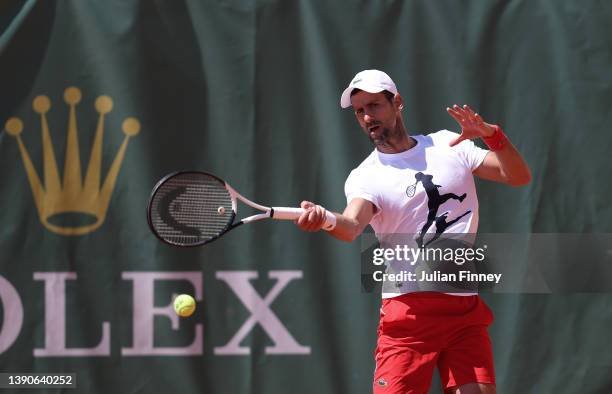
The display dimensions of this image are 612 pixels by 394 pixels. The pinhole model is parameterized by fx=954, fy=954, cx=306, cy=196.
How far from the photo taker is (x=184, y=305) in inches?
183

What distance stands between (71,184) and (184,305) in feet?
2.75

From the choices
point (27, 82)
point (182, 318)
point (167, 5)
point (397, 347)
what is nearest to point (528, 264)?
point (397, 347)

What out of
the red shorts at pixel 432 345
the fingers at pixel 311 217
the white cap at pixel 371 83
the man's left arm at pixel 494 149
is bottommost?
the red shorts at pixel 432 345

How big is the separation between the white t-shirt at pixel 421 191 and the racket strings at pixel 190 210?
0.53m

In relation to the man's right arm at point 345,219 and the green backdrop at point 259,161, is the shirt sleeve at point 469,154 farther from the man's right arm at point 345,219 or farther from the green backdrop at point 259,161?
the green backdrop at point 259,161

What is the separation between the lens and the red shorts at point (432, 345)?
3484 mm

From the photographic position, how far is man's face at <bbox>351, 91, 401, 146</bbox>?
365 centimetres

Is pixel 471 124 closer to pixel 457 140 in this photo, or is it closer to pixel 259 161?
pixel 457 140

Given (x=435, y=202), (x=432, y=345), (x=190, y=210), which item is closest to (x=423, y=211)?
(x=435, y=202)

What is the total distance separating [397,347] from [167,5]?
7.34 ft

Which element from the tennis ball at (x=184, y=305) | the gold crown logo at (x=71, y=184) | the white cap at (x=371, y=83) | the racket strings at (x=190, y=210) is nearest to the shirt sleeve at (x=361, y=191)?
the white cap at (x=371, y=83)

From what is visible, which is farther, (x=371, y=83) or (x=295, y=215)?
(x=371, y=83)

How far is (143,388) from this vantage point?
4.73 m

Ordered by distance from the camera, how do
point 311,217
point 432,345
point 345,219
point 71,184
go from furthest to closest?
1. point 71,184
2. point 432,345
3. point 345,219
4. point 311,217
